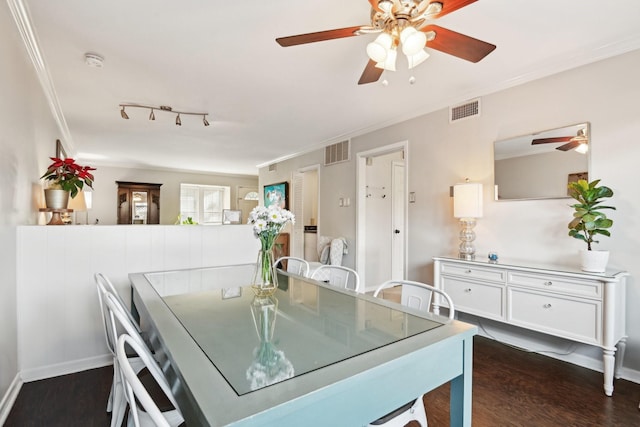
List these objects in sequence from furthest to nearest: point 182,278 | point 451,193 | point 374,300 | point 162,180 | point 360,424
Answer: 1. point 162,180
2. point 451,193
3. point 182,278
4. point 374,300
5. point 360,424

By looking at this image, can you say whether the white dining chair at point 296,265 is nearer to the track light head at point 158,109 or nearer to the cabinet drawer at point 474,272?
the cabinet drawer at point 474,272

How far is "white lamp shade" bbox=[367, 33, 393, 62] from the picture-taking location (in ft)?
5.48

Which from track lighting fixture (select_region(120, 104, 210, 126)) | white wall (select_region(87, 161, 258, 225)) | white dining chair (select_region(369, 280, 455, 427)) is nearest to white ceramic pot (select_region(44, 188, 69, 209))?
track lighting fixture (select_region(120, 104, 210, 126))

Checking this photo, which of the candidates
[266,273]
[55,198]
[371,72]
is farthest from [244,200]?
[266,273]

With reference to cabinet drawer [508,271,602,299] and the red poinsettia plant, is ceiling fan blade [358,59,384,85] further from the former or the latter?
the red poinsettia plant

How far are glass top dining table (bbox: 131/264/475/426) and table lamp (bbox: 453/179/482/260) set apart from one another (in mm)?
1768

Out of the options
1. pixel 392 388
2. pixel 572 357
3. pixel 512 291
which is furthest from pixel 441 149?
pixel 392 388

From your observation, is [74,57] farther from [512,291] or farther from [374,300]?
[512,291]

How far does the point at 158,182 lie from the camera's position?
319 inches

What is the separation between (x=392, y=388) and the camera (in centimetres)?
97

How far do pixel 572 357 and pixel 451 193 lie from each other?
1751 mm

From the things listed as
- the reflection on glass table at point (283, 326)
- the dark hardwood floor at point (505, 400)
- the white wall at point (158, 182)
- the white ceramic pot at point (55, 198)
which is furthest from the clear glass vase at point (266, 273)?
the white wall at point (158, 182)

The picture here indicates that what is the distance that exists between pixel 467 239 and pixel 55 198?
3612 millimetres

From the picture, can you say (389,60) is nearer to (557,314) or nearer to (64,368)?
(557,314)
